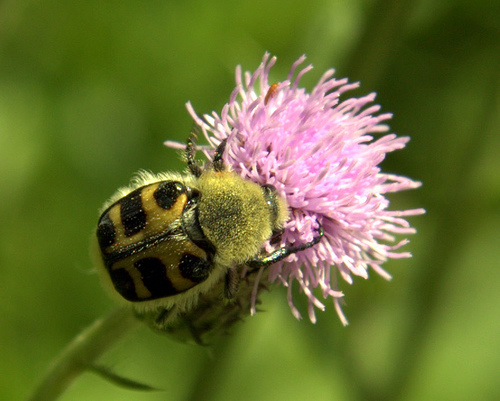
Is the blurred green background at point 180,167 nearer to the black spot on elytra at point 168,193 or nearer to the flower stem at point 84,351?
the flower stem at point 84,351

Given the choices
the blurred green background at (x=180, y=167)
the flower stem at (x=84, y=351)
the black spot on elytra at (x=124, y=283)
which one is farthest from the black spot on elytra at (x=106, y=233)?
the blurred green background at (x=180, y=167)

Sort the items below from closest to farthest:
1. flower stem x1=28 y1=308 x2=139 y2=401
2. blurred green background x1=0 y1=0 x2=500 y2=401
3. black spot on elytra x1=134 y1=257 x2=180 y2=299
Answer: black spot on elytra x1=134 y1=257 x2=180 y2=299 → flower stem x1=28 y1=308 x2=139 y2=401 → blurred green background x1=0 y1=0 x2=500 y2=401

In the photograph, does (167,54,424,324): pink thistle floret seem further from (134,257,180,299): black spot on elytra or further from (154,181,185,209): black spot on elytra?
(134,257,180,299): black spot on elytra

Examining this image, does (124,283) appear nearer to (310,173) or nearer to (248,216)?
(248,216)

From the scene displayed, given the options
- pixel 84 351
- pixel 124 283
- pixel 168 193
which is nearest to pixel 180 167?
pixel 84 351

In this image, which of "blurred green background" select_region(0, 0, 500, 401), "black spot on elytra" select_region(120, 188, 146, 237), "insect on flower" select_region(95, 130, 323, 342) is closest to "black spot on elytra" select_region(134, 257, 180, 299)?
"insect on flower" select_region(95, 130, 323, 342)

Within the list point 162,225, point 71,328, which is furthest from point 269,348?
point 162,225
